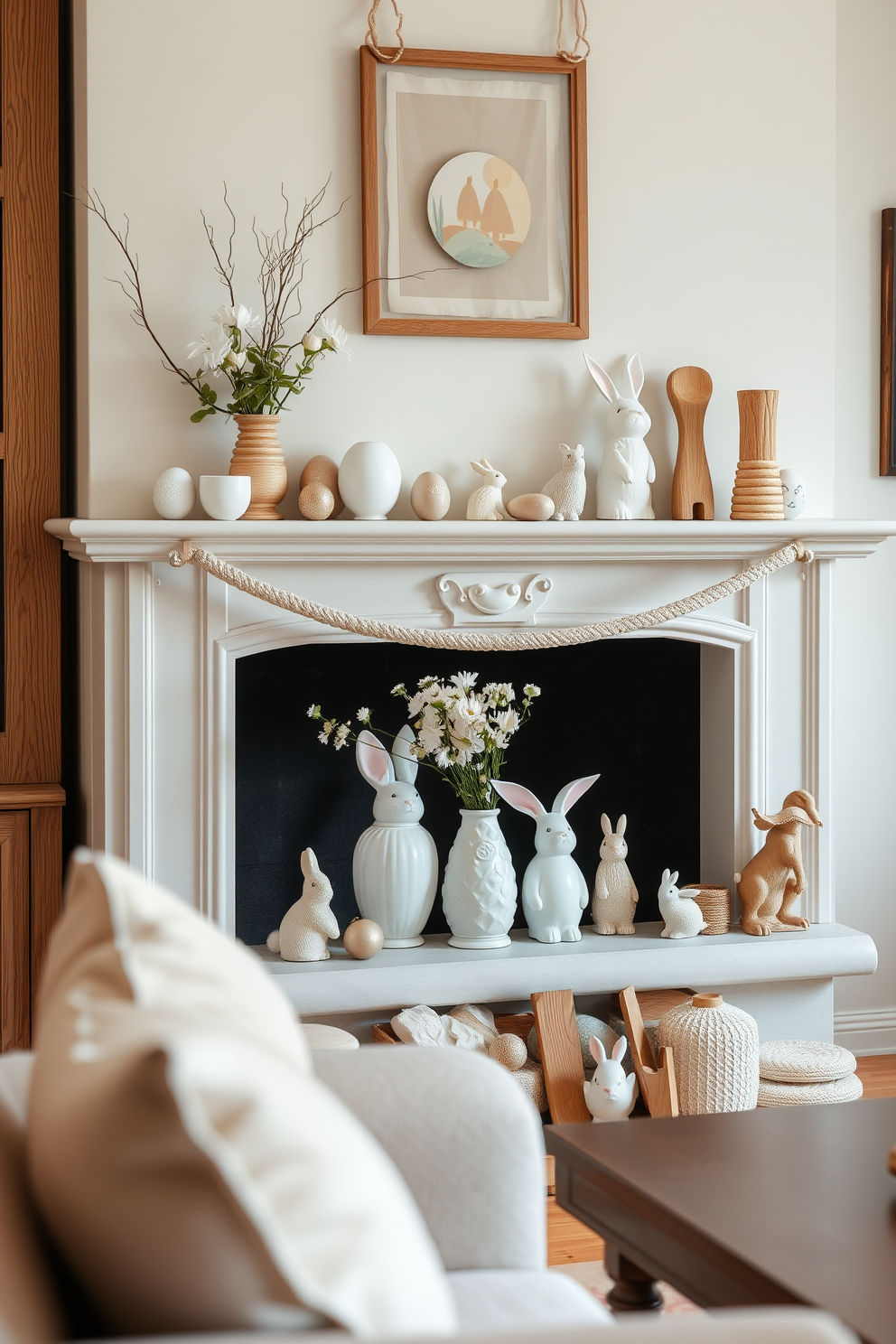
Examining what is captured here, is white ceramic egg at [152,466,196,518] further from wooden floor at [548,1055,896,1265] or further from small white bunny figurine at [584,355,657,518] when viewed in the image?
wooden floor at [548,1055,896,1265]

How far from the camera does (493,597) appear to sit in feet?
9.95

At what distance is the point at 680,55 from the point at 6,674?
2.03 metres

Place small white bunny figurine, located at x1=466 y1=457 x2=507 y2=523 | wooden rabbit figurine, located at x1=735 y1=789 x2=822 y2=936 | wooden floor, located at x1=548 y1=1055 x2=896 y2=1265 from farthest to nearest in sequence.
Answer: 1. wooden rabbit figurine, located at x1=735 y1=789 x2=822 y2=936
2. small white bunny figurine, located at x1=466 y1=457 x2=507 y2=523
3. wooden floor, located at x1=548 y1=1055 x2=896 y2=1265

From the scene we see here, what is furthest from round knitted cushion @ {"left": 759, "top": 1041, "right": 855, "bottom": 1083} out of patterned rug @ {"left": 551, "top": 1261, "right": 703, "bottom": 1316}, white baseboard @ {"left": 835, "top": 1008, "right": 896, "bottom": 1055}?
white baseboard @ {"left": 835, "top": 1008, "right": 896, "bottom": 1055}

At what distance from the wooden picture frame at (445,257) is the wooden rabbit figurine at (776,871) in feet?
3.71

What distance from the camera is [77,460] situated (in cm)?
304

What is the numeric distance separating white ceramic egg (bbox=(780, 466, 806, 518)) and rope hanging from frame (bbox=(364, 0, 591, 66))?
39.5 inches

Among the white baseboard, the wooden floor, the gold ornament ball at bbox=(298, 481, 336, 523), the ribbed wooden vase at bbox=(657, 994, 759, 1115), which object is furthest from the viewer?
the white baseboard

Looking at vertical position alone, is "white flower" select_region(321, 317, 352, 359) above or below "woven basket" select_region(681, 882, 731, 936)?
above

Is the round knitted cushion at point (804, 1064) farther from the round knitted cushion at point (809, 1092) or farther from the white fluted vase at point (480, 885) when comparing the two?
the white fluted vase at point (480, 885)

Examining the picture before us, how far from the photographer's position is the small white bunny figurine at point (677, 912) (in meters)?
3.14

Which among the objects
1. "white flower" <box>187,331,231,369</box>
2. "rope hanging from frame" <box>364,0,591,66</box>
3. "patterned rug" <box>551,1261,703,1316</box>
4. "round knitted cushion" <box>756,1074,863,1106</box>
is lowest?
"patterned rug" <box>551,1261,703,1316</box>

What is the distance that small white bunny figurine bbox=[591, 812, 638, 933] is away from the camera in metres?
3.18

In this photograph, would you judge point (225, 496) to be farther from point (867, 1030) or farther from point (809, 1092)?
point (867, 1030)
